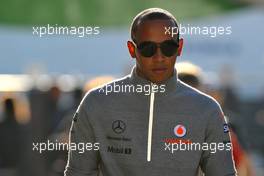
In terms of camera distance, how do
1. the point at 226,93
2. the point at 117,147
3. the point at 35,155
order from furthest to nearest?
the point at 226,93 < the point at 35,155 < the point at 117,147

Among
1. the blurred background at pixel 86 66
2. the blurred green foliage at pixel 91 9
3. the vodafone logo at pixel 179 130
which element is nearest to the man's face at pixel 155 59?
the vodafone logo at pixel 179 130

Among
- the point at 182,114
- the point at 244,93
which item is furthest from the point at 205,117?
the point at 244,93

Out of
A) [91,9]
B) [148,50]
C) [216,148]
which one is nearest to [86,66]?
[91,9]

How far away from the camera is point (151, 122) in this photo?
4.30 m

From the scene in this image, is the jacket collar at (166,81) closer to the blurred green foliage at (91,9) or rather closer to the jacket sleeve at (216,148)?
the jacket sleeve at (216,148)

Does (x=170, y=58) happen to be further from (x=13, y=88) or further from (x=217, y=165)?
(x=13, y=88)

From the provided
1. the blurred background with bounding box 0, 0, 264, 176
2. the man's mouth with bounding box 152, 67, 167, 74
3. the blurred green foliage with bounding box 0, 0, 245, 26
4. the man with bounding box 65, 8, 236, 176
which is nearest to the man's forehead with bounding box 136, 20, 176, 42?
the man with bounding box 65, 8, 236, 176

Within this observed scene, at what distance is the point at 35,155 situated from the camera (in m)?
10.5

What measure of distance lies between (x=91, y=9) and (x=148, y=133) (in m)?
6.53

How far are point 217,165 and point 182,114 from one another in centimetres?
24

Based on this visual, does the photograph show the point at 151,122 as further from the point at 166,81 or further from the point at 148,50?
the point at 148,50

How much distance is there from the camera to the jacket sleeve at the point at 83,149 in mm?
4262

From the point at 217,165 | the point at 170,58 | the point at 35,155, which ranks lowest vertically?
the point at 35,155

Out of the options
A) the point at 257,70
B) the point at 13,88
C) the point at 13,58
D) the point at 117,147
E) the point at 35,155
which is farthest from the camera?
the point at 257,70
